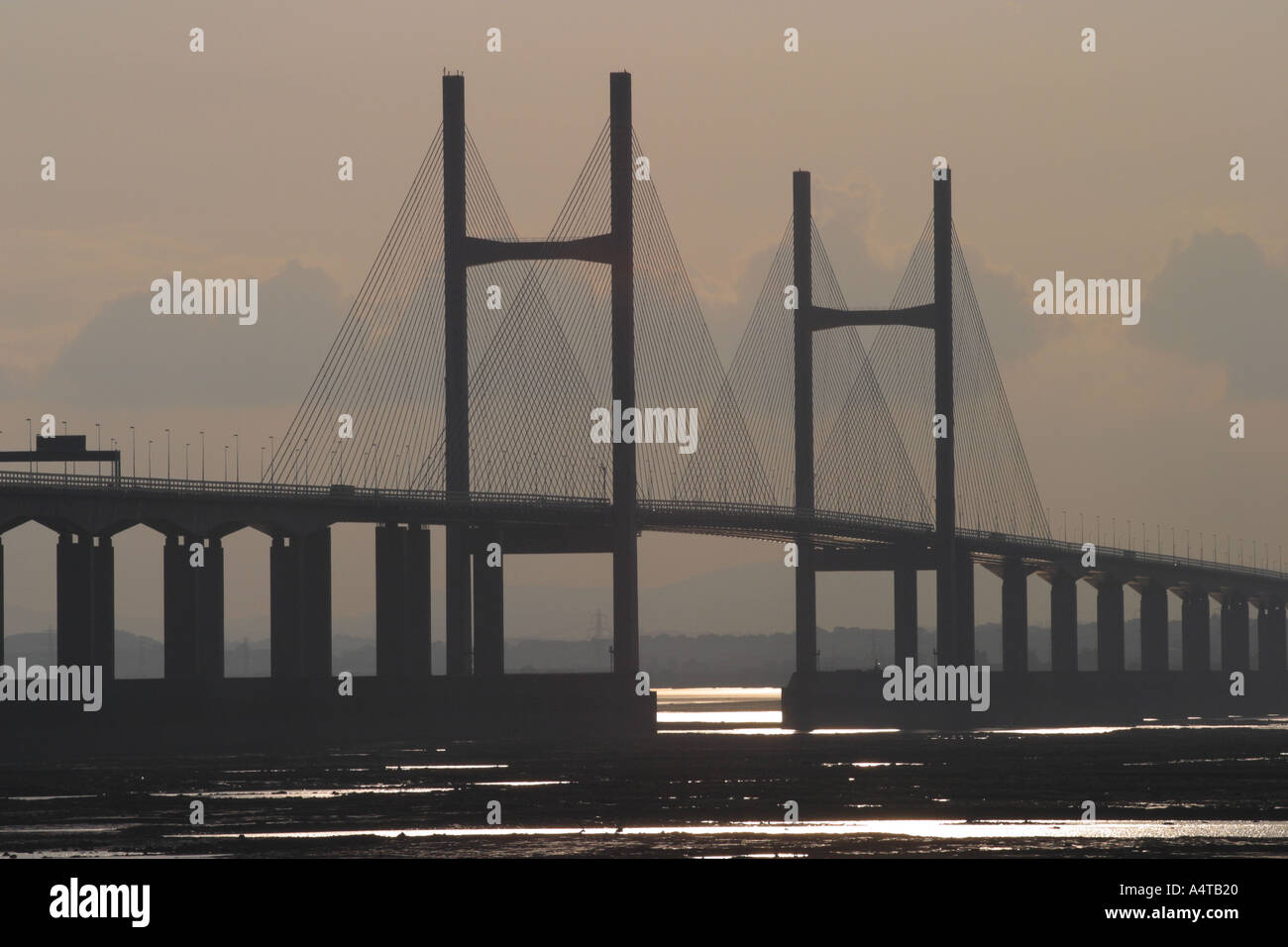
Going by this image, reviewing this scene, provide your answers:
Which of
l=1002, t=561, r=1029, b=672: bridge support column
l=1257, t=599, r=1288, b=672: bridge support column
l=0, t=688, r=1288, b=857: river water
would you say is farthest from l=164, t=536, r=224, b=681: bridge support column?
l=1257, t=599, r=1288, b=672: bridge support column

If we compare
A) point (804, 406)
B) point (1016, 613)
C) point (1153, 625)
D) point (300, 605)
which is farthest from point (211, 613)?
point (1153, 625)

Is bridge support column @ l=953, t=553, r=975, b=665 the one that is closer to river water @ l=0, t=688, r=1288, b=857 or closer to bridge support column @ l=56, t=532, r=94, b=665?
river water @ l=0, t=688, r=1288, b=857

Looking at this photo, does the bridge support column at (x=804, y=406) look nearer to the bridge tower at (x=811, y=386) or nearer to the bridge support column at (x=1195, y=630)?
the bridge tower at (x=811, y=386)

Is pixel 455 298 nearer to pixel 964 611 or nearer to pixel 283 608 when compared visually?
pixel 283 608

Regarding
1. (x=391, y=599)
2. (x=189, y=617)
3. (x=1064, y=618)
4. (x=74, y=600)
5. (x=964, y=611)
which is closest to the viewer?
(x=74, y=600)

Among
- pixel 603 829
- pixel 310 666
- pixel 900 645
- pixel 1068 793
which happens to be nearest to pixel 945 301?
pixel 900 645
